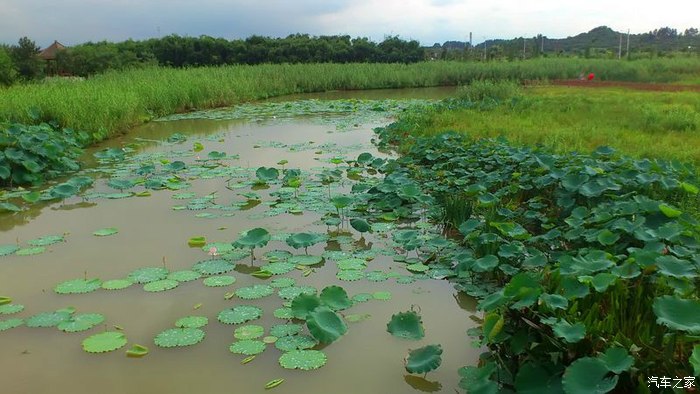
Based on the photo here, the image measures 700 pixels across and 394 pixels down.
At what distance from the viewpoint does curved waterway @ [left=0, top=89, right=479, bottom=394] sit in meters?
2.18

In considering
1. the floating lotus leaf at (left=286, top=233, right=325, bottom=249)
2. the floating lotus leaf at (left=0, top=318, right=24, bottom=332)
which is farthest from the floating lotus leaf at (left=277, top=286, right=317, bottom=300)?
the floating lotus leaf at (left=0, top=318, right=24, bottom=332)

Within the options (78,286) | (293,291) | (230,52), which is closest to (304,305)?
(293,291)

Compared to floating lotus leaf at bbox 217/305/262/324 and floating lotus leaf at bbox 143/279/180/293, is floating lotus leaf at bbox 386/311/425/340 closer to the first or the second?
floating lotus leaf at bbox 217/305/262/324

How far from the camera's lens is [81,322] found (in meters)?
2.60

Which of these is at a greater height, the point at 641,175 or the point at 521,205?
the point at 641,175

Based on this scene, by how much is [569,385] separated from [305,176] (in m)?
4.32

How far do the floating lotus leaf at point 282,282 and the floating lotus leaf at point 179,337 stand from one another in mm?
569

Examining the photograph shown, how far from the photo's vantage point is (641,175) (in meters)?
3.55

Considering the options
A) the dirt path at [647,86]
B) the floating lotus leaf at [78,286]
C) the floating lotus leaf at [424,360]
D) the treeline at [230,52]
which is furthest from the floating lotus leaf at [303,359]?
→ the treeline at [230,52]

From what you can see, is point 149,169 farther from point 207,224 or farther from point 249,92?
point 249,92

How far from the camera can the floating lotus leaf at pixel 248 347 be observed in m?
2.34

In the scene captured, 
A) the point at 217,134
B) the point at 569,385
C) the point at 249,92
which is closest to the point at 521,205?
the point at 569,385

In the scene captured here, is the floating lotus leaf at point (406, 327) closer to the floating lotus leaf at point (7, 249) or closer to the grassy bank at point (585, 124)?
the floating lotus leaf at point (7, 249)

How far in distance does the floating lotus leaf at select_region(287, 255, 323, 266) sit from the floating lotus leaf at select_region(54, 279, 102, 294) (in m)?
1.13
